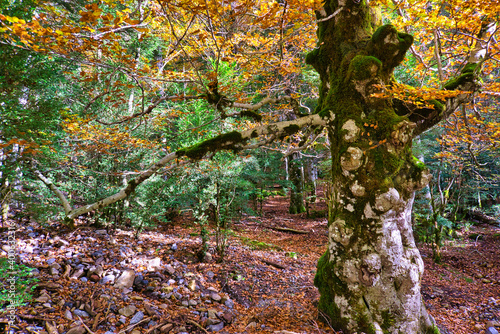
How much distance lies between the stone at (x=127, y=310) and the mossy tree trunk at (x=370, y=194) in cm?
278

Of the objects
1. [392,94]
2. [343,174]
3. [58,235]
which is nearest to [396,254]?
[343,174]

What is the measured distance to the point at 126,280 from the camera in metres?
4.15

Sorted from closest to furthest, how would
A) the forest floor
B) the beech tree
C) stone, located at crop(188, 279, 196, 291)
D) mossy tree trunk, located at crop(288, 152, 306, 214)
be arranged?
1. the beech tree
2. the forest floor
3. stone, located at crop(188, 279, 196, 291)
4. mossy tree trunk, located at crop(288, 152, 306, 214)

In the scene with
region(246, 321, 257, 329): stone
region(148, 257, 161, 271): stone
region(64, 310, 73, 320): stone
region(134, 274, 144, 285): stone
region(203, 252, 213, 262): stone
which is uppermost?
region(64, 310, 73, 320): stone

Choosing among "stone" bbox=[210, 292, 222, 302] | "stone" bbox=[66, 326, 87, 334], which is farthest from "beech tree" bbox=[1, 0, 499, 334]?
"stone" bbox=[210, 292, 222, 302]

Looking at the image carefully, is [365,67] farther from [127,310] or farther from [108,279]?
[108,279]

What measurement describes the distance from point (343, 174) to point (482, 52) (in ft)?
9.98

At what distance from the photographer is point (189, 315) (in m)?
3.65

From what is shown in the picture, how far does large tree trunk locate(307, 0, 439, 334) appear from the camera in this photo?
300cm

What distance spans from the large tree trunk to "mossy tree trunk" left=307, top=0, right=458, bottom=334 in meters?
0.01

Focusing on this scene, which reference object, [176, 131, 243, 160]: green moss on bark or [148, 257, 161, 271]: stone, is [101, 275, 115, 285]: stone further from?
[176, 131, 243, 160]: green moss on bark

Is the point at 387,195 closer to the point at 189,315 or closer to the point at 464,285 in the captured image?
the point at 189,315

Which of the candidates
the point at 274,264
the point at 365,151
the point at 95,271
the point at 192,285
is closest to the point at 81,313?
the point at 95,271

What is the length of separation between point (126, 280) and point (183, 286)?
100 centimetres
